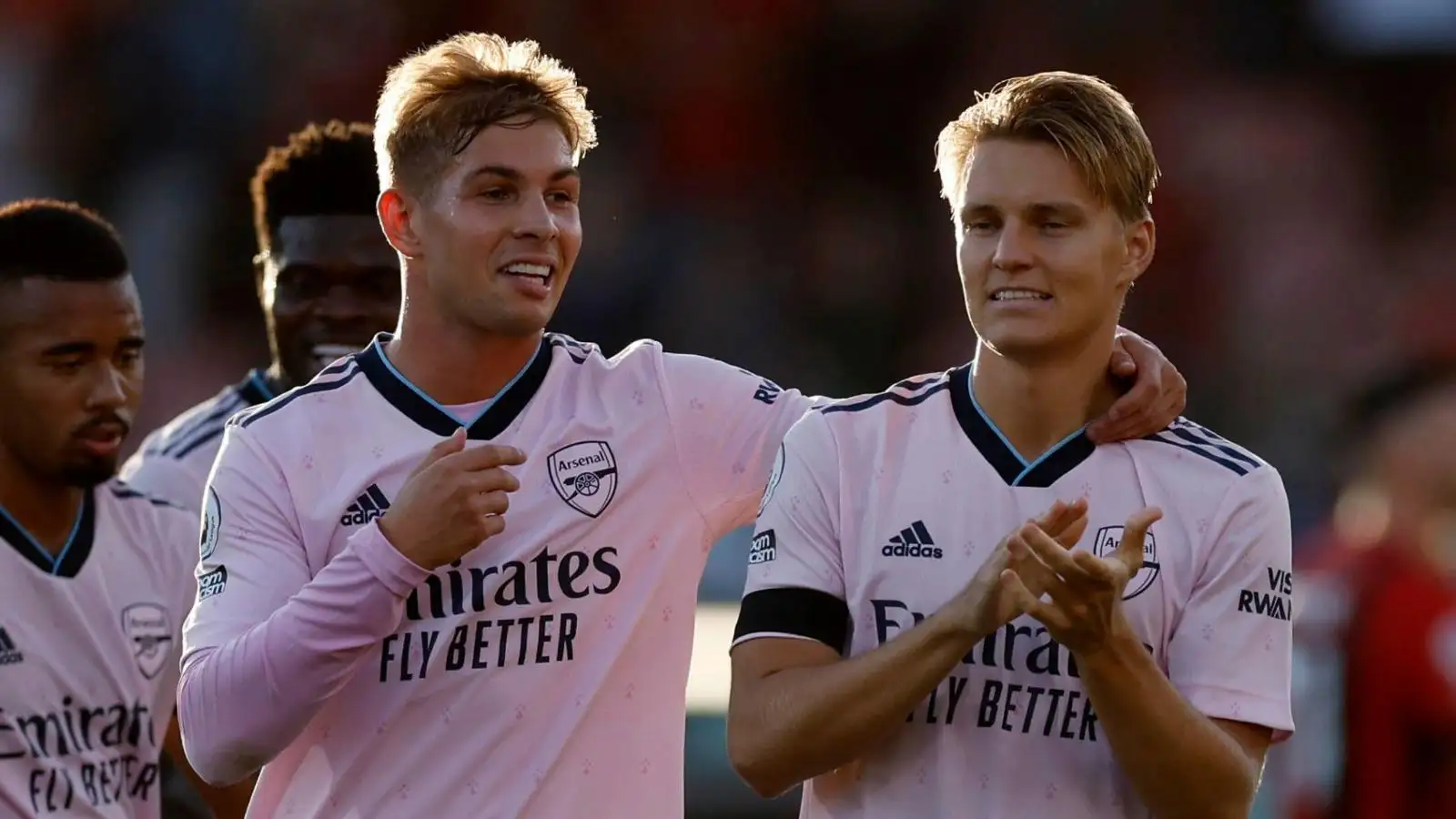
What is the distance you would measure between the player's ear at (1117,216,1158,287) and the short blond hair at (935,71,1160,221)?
19 mm

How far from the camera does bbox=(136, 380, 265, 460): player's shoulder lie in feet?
19.7

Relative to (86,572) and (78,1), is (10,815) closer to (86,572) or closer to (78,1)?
(86,572)

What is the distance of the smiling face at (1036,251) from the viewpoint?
3.75 m

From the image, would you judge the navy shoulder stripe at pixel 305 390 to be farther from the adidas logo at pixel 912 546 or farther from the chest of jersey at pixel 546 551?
the adidas logo at pixel 912 546

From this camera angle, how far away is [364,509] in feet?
14.0

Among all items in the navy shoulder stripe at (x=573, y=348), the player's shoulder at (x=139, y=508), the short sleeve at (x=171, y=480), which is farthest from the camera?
the short sleeve at (x=171, y=480)

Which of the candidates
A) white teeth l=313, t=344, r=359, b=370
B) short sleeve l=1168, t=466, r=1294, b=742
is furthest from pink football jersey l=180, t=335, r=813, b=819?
white teeth l=313, t=344, r=359, b=370

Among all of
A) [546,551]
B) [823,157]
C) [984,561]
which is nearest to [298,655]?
[546,551]

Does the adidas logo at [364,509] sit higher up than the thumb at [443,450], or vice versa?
the thumb at [443,450]

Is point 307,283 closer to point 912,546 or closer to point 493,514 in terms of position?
point 493,514

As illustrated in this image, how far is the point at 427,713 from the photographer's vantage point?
4.23 meters

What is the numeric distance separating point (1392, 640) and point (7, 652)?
3838 mm

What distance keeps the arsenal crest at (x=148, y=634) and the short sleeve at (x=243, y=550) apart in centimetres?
83

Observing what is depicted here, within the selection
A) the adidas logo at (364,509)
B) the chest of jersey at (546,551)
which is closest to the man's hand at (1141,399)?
the chest of jersey at (546,551)
